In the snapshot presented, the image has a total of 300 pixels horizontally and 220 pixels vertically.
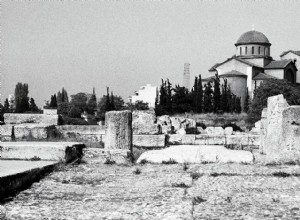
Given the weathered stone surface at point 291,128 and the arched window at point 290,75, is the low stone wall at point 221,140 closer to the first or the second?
the weathered stone surface at point 291,128

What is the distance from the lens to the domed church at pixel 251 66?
225 ft

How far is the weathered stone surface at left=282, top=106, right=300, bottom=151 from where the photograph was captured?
773 cm

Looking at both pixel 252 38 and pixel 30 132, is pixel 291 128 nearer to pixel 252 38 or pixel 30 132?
pixel 30 132

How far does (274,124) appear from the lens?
8.63 m

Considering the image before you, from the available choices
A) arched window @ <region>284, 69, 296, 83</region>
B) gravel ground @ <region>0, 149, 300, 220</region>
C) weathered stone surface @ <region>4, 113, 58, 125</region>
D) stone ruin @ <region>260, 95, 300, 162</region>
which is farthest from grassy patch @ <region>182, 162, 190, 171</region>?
arched window @ <region>284, 69, 296, 83</region>

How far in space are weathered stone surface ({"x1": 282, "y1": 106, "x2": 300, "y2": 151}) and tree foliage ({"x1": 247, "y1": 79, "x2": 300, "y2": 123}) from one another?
114ft

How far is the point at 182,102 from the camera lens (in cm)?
5806

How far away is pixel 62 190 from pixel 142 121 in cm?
800

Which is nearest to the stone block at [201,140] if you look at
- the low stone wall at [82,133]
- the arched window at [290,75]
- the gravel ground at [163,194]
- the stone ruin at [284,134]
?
the low stone wall at [82,133]

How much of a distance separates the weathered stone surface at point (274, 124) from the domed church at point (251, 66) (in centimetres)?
6015

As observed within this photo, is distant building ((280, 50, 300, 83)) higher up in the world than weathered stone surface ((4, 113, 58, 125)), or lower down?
higher up

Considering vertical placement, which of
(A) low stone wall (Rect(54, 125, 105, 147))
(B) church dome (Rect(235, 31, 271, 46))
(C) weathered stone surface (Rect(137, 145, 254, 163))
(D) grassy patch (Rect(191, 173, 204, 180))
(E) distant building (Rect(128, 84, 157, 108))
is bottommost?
(D) grassy patch (Rect(191, 173, 204, 180))

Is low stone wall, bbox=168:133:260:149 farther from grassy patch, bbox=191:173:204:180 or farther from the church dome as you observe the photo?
the church dome

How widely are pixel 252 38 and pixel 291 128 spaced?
67.3 meters
